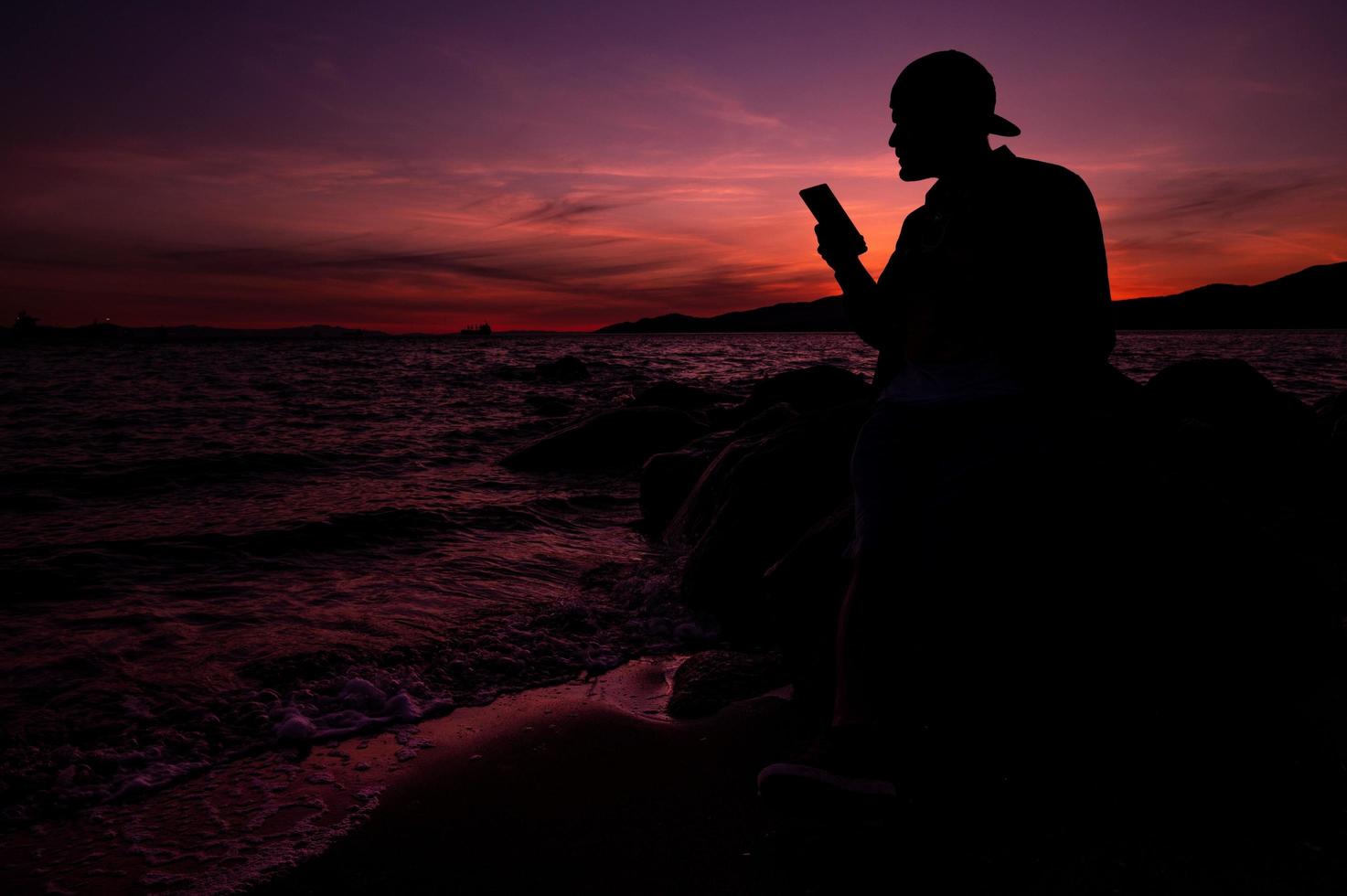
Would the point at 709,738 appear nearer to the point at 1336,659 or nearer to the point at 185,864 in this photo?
the point at 185,864

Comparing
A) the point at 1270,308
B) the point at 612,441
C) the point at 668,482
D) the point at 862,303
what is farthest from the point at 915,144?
the point at 1270,308

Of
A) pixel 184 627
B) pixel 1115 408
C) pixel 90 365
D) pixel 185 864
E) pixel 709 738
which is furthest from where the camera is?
pixel 90 365

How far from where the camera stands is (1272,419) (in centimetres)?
898

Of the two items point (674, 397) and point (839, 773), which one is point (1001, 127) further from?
point (674, 397)

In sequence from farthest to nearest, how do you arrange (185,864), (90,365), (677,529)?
(90,365) → (677,529) → (185,864)

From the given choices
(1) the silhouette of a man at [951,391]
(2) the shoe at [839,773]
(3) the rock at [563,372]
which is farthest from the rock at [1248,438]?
(3) the rock at [563,372]

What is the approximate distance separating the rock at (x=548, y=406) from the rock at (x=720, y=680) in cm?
1774

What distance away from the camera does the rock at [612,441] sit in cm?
1310

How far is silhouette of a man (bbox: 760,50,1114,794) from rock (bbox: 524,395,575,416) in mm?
19128

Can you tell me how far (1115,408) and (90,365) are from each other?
161 feet

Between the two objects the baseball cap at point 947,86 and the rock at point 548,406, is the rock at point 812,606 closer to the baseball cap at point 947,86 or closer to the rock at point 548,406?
the baseball cap at point 947,86

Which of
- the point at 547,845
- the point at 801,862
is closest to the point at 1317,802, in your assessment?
the point at 801,862

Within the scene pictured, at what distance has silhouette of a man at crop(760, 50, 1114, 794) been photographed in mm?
2518

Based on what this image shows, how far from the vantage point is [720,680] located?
4035mm
